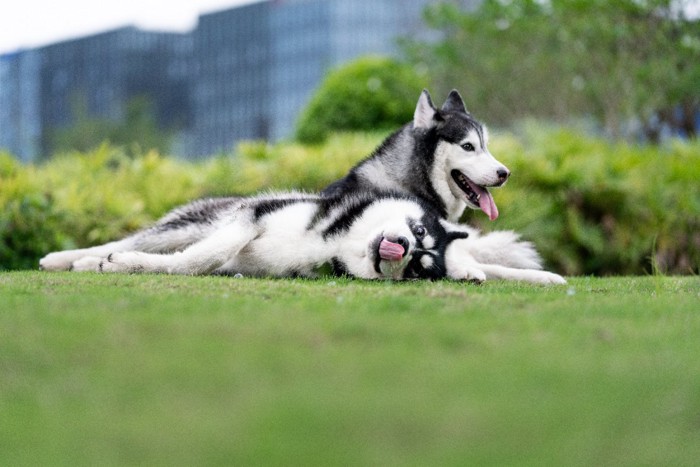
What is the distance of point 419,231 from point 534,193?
15.3 ft

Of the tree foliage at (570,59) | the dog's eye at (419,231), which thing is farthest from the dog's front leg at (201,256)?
the tree foliage at (570,59)

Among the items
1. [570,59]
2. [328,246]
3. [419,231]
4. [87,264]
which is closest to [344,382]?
[419,231]

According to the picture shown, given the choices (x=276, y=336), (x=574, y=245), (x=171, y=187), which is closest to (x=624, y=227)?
(x=574, y=245)

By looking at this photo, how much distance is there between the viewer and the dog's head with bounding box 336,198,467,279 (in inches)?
220

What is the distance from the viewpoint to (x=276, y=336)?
355cm

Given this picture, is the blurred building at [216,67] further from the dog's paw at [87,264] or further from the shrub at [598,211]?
the dog's paw at [87,264]

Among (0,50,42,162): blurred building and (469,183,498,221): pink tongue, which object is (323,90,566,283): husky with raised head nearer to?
(469,183,498,221): pink tongue

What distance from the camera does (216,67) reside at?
100000mm

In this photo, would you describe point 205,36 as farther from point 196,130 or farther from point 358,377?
point 358,377

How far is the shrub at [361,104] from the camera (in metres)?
18.2

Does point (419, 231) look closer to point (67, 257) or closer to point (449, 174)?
point (449, 174)

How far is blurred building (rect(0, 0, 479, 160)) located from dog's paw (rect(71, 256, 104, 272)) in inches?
3051

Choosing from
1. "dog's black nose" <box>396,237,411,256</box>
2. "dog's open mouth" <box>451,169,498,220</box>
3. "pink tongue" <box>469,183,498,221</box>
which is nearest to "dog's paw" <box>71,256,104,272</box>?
"dog's black nose" <box>396,237,411,256</box>

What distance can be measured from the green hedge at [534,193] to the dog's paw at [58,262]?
2034mm
